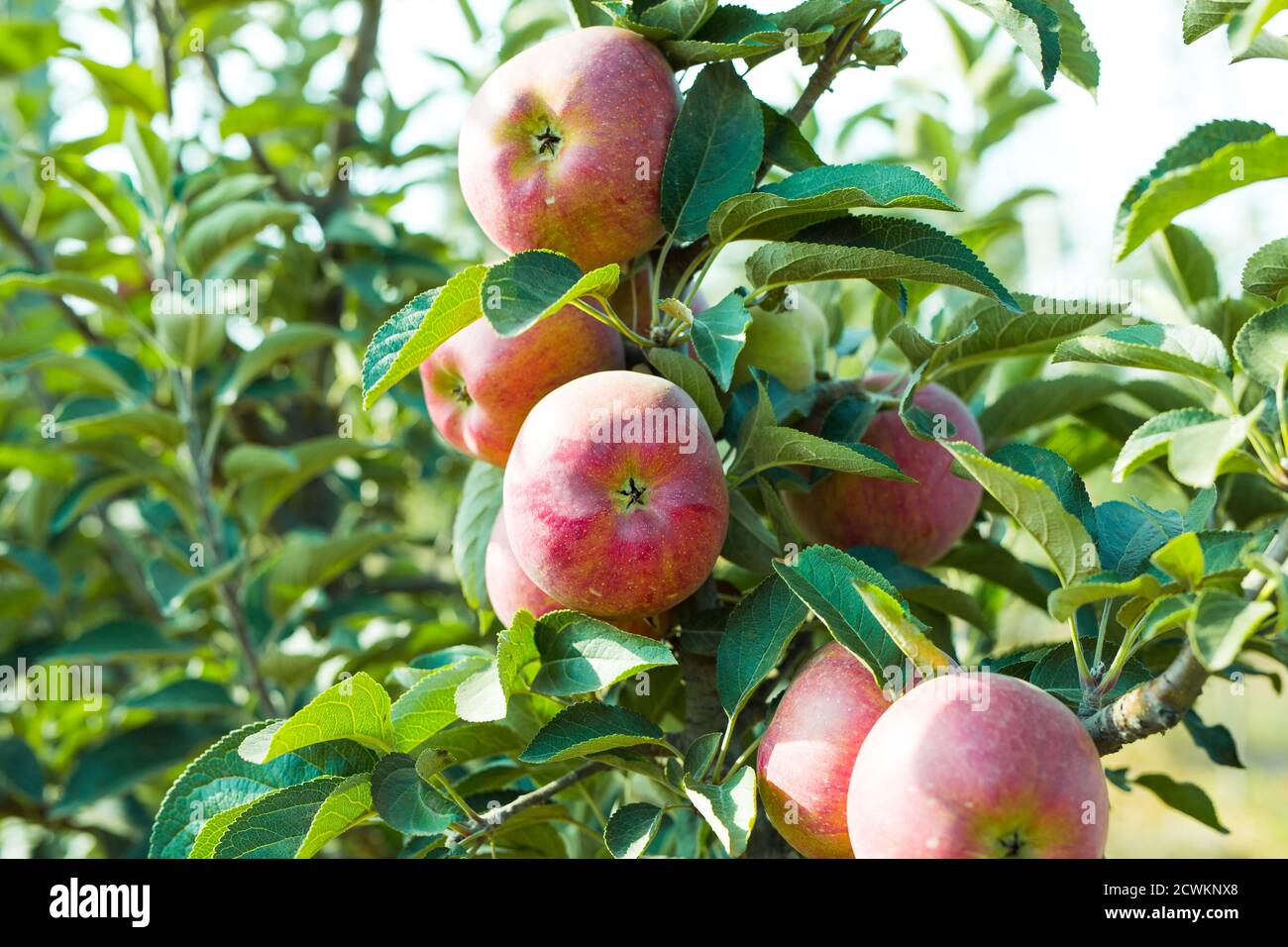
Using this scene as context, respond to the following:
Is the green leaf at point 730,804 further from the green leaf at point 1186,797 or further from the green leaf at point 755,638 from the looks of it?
the green leaf at point 1186,797

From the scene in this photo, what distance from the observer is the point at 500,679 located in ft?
2.77

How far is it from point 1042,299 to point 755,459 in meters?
0.32

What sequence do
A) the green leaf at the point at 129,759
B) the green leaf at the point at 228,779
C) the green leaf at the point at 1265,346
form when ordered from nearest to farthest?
the green leaf at the point at 1265,346
the green leaf at the point at 228,779
the green leaf at the point at 129,759

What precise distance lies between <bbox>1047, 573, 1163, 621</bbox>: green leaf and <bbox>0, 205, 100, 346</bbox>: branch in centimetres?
178

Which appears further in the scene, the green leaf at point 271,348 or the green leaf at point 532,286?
the green leaf at point 271,348

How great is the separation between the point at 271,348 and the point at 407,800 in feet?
3.35

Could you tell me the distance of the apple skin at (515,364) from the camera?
98 centimetres

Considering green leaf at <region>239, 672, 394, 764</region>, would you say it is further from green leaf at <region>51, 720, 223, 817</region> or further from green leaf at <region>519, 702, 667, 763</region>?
green leaf at <region>51, 720, 223, 817</region>

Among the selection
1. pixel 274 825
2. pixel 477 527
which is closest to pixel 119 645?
pixel 477 527

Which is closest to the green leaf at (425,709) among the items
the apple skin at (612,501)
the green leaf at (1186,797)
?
the apple skin at (612,501)

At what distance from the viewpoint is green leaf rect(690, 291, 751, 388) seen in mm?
843

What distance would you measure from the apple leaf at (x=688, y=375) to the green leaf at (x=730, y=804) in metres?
0.30

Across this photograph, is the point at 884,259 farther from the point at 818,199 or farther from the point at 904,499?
the point at 904,499

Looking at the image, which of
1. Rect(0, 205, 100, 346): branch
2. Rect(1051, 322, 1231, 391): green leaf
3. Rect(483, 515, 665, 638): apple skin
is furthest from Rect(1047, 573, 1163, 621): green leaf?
Rect(0, 205, 100, 346): branch
